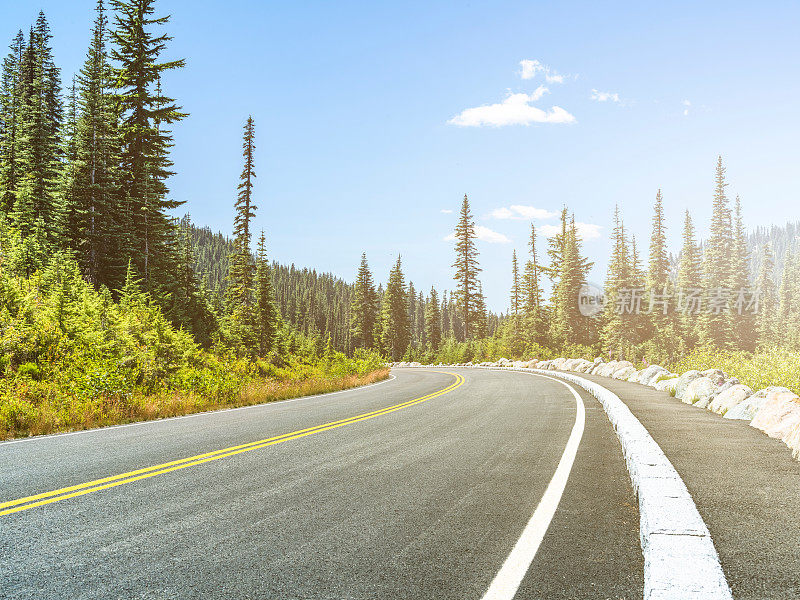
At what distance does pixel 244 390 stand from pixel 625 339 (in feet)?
153

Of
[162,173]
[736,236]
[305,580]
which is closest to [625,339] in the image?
[736,236]

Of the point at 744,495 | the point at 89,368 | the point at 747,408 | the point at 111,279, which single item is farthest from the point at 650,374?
the point at 111,279

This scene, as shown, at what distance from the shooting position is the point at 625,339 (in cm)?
5100

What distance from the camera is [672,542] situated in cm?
301

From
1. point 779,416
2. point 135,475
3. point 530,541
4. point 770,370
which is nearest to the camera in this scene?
point 530,541

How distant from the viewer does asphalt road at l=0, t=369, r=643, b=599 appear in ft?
9.29

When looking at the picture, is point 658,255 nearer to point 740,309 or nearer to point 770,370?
point 740,309

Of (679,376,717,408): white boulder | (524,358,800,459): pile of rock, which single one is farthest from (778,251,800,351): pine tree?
(679,376,717,408): white boulder

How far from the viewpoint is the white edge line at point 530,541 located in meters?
2.74

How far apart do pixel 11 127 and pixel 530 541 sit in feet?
173

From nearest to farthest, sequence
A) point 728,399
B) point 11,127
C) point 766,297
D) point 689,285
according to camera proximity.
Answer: point 728,399 < point 11,127 < point 689,285 < point 766,297

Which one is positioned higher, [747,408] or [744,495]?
[747,408]

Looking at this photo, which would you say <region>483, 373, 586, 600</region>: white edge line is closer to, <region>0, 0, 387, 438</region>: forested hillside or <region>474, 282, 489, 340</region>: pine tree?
<region>0, 0, 387, 438</region>: forested hillside

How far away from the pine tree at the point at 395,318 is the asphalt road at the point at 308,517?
67.7 meters
